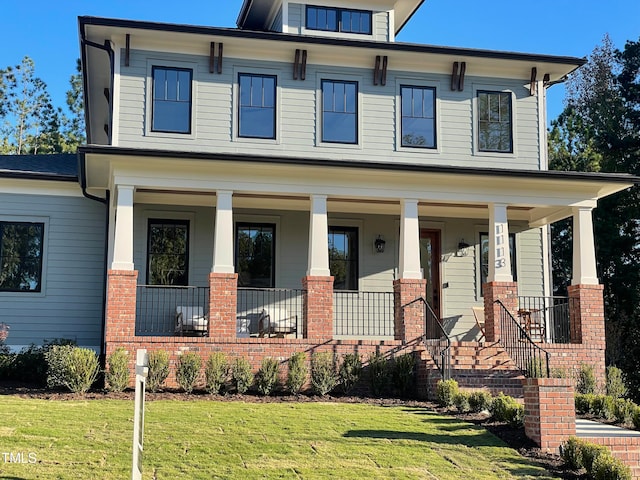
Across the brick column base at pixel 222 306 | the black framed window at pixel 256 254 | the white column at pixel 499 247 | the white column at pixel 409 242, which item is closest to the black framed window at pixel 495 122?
the white column at pixel 499 247

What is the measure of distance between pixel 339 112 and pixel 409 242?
3.63m

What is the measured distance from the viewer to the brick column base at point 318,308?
15.1 m

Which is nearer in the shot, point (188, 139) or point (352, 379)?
point (352, 379)

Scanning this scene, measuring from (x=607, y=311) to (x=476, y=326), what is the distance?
38.7 feet

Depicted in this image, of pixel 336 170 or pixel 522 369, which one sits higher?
pixel 336 170

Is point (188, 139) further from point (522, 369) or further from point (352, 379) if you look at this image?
point (522, 369)

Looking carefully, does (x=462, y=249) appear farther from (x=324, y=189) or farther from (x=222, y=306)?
(x=222, y=306)

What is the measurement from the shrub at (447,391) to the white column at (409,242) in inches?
126

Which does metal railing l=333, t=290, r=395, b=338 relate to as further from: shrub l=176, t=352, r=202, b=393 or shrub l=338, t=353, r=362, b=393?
shrub l=176, t=352, r=202, b=393

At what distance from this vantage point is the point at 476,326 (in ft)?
60.4

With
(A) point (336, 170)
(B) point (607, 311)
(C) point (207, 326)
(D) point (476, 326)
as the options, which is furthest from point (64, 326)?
(B) point (607, 311)

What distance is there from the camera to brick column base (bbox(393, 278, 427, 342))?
15359 mm

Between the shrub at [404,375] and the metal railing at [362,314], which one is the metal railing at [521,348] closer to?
the shrub at [404,375]

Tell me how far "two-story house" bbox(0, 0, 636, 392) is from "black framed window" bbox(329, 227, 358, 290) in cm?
4
